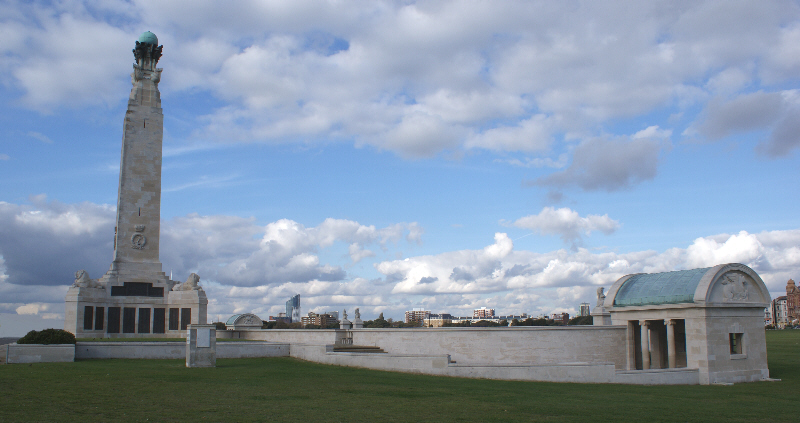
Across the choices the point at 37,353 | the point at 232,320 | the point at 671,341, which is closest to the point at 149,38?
the point at 232,320

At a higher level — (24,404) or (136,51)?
(136,51)

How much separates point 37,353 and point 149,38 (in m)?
31.7

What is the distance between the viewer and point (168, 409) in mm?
15320

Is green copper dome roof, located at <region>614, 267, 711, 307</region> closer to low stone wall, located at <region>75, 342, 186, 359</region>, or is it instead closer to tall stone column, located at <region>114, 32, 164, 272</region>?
low stone wall, located at <region>75, 342, 186, 359</region>

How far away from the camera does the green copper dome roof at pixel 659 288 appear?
101 ft

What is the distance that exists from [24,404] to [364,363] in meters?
17.1

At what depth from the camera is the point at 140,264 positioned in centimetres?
4572

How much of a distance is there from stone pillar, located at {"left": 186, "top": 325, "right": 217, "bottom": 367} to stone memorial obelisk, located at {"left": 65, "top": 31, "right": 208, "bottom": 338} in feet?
61.6

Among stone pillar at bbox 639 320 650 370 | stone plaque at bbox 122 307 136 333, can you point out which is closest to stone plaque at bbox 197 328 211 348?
stone plaque at bbox 122 307 136 333

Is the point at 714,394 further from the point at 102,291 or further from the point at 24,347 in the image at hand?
the point at 102,291

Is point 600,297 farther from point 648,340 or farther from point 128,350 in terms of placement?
point 128,350

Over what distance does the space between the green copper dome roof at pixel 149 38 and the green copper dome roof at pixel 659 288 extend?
4256 centimetres

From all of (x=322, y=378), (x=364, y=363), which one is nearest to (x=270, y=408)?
(x=322, y=378)

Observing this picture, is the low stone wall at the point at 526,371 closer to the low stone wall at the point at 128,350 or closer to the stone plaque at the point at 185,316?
the low stone wall at the point at 128,350
